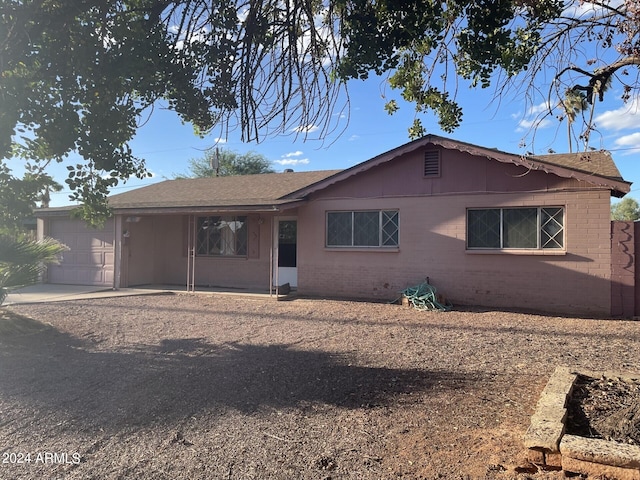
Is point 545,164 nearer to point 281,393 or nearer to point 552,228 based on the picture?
point 552,228

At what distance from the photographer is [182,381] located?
5320mm

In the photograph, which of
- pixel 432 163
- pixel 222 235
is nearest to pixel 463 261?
pixel 432 163

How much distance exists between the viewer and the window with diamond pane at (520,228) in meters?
10.8

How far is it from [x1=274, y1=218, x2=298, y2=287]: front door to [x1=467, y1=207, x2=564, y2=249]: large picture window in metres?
5.37

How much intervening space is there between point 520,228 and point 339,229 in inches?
183

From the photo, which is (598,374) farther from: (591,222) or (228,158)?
(228,158)

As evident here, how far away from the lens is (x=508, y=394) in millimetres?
4824

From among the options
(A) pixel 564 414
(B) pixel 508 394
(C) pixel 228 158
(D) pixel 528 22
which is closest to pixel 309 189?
(D) pixel 528 22

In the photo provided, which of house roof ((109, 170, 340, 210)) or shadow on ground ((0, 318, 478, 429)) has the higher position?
house roof ((109, 170, 340, 210))

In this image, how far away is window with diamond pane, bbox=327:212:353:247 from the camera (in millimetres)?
12797

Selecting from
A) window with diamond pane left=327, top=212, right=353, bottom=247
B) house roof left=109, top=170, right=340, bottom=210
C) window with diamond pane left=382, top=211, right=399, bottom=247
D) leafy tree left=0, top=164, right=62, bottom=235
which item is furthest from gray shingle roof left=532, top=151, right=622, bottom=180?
leafy tree left=0, top=164, right=62, bottom=235

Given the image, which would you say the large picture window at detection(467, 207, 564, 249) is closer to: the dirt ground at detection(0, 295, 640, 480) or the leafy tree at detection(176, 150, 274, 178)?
the dirt ground at detection(0, 295, 640, 480)

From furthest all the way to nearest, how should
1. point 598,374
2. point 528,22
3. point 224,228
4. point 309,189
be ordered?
1. point 224,228
2. point 309,189
3. point 528,22
4. point 598,374

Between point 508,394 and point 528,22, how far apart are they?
4503mm
